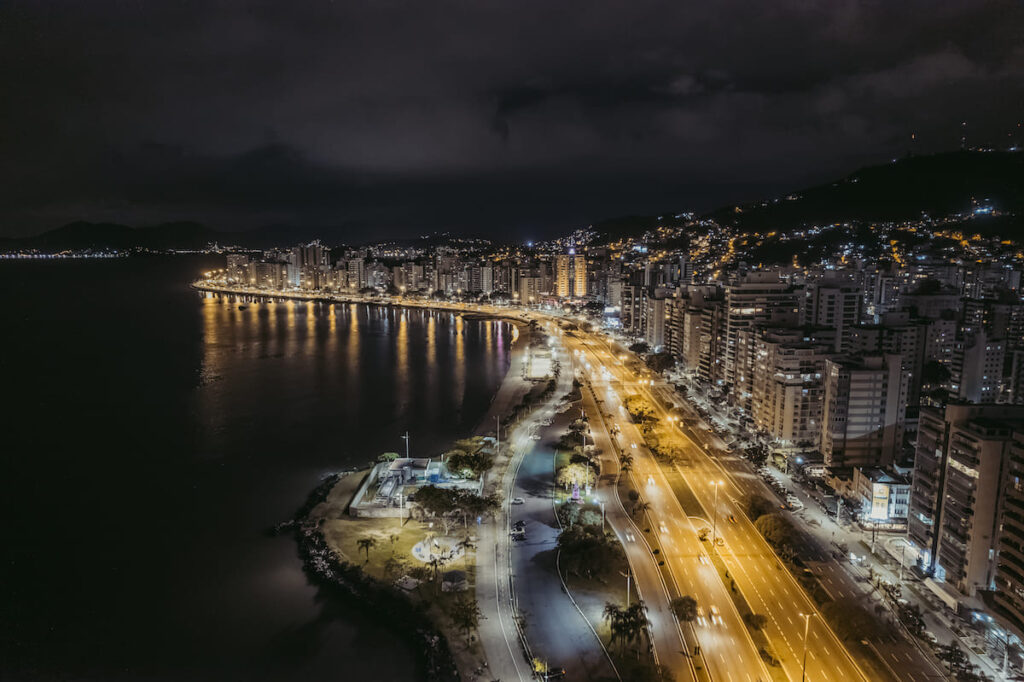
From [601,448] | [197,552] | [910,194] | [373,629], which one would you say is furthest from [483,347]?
[910,194]

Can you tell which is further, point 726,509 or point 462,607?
point 726,509

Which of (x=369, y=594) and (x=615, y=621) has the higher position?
(x=615, y=621)

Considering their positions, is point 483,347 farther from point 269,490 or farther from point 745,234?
point 745,234

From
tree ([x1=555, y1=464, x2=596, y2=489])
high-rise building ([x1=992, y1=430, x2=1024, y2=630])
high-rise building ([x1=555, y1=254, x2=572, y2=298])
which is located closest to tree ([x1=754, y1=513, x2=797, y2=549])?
high-rise building ([x1=992, y1=430, x2=1024, y2=630])

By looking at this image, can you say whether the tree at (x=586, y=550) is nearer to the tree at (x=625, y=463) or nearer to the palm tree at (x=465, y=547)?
the palm tree at (x=465, y=547)

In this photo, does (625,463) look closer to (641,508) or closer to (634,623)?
(641,508)

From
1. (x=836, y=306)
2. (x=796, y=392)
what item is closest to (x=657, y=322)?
(x=836, y=306)

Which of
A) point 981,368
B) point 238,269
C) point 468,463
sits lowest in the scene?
point 468,463

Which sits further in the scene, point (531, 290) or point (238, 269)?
point (238, 269)
